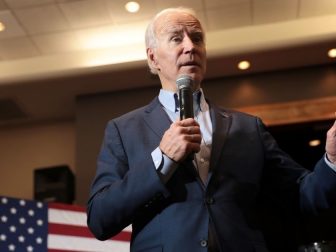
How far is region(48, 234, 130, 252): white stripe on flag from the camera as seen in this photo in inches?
131

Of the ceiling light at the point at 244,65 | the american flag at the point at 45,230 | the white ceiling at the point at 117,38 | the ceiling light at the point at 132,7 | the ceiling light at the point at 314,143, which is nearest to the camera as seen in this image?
the american flag at the point at 45,230

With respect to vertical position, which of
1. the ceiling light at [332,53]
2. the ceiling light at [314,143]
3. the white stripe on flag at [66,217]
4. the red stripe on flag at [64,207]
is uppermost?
the ceiling light at [332,53]

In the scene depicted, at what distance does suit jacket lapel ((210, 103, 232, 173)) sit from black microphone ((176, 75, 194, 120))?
13cm

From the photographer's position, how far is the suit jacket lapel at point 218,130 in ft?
4.53

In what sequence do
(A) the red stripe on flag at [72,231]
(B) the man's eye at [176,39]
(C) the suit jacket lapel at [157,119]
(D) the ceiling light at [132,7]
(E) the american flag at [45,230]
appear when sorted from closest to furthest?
(C) the suit jacket lapel at [157,119], (B) the man's eye at [176,39], (E) the american flag at [45,230], (A) the red stripe on flag at [72,231], (D) the ceiling light at [132,7]

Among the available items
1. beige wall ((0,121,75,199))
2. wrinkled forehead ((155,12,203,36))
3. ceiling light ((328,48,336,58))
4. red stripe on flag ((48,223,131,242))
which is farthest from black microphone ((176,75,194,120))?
beige wall ((0,121,75,199))

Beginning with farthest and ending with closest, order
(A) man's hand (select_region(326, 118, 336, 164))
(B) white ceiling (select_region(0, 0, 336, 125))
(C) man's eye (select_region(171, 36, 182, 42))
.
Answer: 1. (B) white ceiling (select_region(0, 0, 336, 125))
2. (C) man's eye (select_region(171, 36, 182, 42))
3. (A) man's hand (select_region(326, 118, 336, 164))

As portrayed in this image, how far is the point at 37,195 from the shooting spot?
5.63m

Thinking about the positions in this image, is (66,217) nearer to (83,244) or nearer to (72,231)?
(72,231)

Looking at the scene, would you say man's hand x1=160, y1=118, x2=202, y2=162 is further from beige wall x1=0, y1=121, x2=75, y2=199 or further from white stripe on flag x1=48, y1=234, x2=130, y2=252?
beige wall x1=0, y1=121, x2=75, y2=199

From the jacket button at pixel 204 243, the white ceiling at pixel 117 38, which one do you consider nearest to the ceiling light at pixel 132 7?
the white ceiling at pixel 117 38

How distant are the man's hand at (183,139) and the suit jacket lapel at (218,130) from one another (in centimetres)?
15

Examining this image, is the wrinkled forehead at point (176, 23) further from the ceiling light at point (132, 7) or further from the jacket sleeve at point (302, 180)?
the ceiling light at point (132, 7)

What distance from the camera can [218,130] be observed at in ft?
4.75
